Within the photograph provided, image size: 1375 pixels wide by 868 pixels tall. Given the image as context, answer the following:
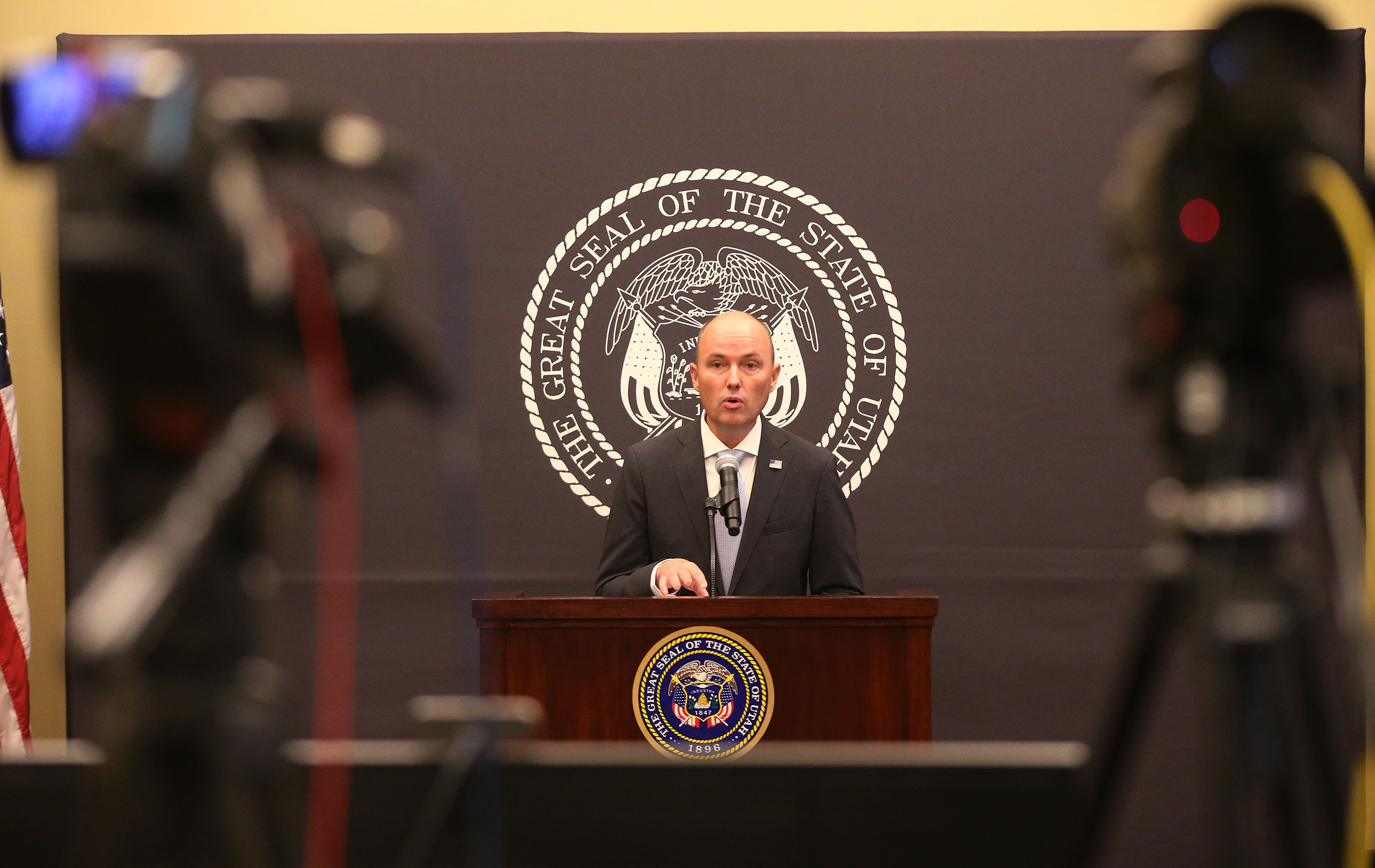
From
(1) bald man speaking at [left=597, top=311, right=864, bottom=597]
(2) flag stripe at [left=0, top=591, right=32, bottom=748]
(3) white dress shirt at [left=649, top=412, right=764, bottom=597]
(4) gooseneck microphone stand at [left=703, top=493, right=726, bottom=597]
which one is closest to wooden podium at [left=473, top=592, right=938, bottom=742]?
Answer: (4) gooseneck microphone stand at [left=703, top=493, right=726, bottom=597]

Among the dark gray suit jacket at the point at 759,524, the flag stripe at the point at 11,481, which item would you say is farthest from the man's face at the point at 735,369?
the flag stripe at the point at 11,481

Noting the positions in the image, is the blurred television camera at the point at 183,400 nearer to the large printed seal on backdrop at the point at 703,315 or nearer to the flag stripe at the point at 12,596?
the large printed seal on backdrop at the point at 703,315

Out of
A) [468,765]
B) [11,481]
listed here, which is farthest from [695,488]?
[468,765]

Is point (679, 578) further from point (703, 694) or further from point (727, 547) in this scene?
point (727, 547)

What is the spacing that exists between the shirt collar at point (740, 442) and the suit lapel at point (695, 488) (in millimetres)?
29

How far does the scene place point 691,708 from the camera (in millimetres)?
2492

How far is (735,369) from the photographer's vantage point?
10.6ft

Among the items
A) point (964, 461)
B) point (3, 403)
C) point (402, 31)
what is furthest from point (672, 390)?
point (3, 403)

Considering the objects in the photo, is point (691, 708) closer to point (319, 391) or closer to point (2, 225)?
point (319, 391)

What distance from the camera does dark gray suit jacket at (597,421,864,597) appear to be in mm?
3105

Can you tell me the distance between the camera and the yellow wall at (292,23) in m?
3.65

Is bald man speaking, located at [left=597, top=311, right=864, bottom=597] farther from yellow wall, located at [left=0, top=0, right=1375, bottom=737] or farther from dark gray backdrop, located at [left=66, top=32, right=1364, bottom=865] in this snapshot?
yellow wall, located at [left=0, top=0, right=1375, bottom=737]

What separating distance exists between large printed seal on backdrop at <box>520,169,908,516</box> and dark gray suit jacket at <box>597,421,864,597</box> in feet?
1.01

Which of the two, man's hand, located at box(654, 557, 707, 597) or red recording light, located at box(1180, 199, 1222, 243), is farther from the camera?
man's hand, located at box(654, 557, 707, 597)
